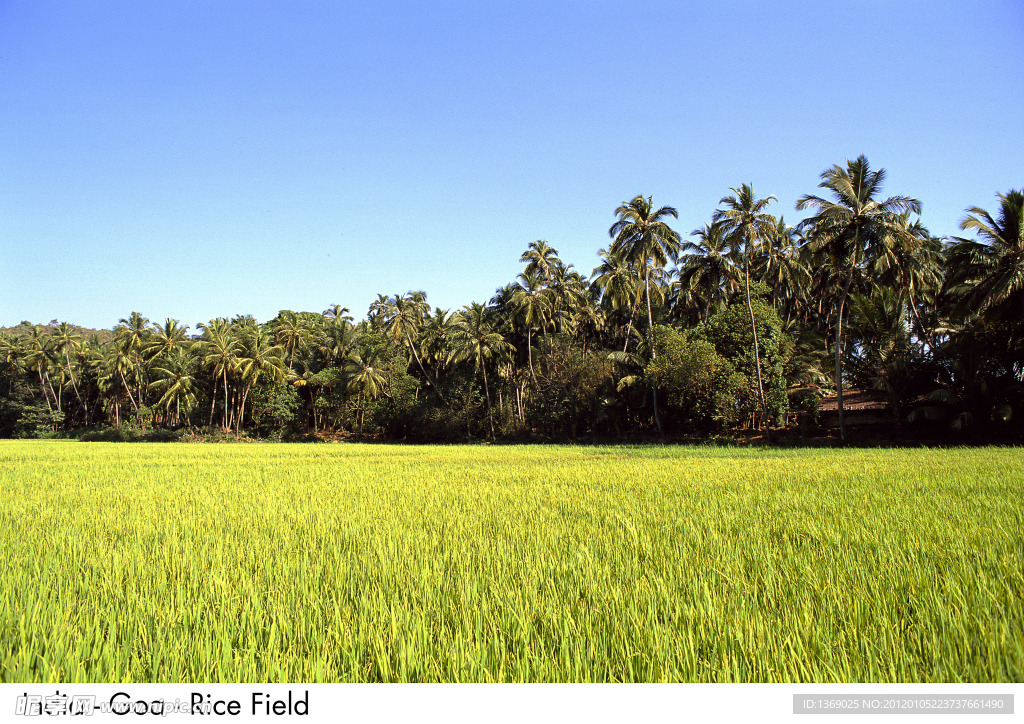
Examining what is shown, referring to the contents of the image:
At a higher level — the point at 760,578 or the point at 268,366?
the point at 268,366

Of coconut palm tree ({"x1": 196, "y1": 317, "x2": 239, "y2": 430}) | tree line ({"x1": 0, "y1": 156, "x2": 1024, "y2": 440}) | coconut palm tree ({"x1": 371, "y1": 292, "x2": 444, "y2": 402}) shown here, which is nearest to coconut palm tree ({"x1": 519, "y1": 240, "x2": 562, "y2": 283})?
tree line ({"x1": 0, "y1": 156, "x2": 1024, "y2": 440})

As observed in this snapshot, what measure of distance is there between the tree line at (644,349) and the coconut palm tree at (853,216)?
3.2 inches

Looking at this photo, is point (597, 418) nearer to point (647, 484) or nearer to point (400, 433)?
point (400, 433)

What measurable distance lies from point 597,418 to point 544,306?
7483mm

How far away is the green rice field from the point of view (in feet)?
7.89

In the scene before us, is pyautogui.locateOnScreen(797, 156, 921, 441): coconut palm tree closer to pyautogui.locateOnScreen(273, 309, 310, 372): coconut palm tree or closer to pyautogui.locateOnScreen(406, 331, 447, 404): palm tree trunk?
pyautogui.locateOnScreen(406, 331, 447, 404): palm tree trunk

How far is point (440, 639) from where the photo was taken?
2658mm

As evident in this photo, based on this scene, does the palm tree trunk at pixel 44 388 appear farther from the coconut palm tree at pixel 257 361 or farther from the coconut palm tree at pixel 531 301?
the coconut palm tree at pixel 531 301

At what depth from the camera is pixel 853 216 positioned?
2338 centimetres

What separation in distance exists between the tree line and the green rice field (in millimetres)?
19117

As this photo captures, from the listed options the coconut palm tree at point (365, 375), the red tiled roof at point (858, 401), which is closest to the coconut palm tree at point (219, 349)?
the coconut palm tree at point (365, 375)

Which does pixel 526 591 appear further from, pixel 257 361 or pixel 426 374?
pixel 257 361

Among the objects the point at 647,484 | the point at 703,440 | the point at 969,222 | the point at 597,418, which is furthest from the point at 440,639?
the point at 597,418

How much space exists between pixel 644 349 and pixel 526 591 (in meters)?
30.5
